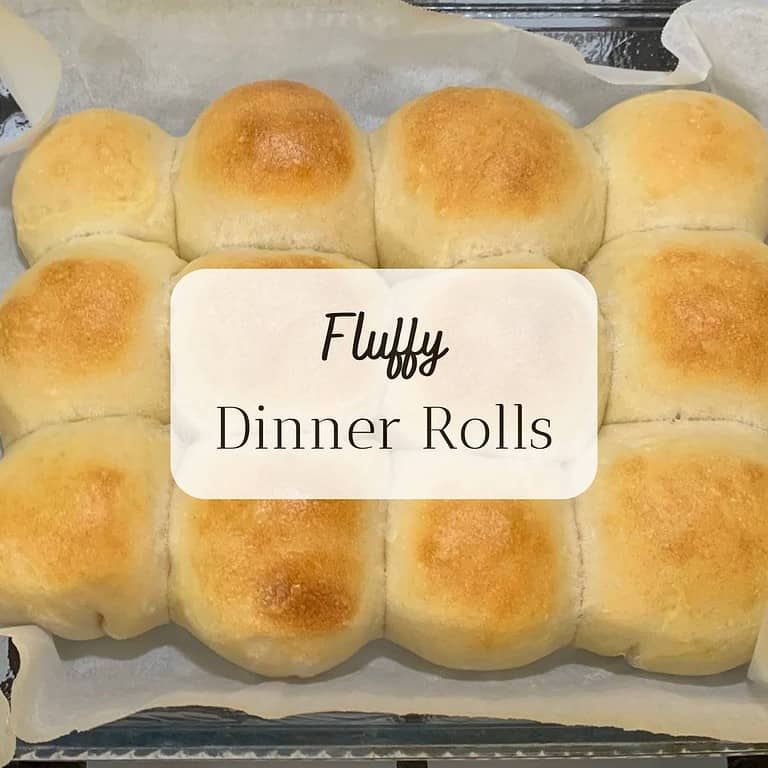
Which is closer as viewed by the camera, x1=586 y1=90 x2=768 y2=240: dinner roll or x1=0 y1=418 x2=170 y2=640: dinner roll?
x1=0 y1=418 x2=170 y2=640: dinner roll

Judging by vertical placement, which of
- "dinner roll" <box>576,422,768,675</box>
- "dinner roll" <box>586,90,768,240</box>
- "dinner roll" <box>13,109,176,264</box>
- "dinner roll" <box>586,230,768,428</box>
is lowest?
"dinner roll" <box>576,422,768,675</box>

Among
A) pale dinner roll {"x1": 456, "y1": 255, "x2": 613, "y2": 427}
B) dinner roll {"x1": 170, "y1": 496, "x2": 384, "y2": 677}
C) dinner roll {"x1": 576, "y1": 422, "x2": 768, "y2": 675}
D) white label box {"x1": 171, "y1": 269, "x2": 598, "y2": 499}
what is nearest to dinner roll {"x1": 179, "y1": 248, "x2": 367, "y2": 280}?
white label box {"x1": 171, "y1": 269, "x2": 598, "y2": 499}

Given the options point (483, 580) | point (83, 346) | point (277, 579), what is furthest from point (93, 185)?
point (483, 580)

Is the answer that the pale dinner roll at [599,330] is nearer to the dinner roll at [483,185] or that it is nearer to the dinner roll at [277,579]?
the dinner roll at [483,185]

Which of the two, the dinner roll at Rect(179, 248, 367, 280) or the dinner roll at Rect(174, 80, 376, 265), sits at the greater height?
the dinner roll at Rect(174, 80, 376, 265)

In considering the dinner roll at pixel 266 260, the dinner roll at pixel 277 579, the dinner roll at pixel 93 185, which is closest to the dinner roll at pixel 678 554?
the dinner roll at pixel 277 579

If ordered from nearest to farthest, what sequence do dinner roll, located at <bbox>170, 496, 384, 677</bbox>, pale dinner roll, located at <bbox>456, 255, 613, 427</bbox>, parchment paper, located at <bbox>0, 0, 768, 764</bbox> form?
dinner roll, located at <bbox>170, 496, 384, 677</bbox> < pale dinner roll, located at <bbox>456, 255, 613, 427</bbox> < parchment paper, located at <bbox>0, 0, 768, 764</bbox>

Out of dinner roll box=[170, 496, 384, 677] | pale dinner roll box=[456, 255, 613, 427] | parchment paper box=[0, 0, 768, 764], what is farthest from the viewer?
parchment paper box=[0, 0, 768, 764]

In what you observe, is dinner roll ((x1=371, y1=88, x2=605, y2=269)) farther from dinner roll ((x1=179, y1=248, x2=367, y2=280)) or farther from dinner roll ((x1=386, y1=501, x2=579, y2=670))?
dinner roll ((x1=386, y1=501, x2=579, y2=670))
